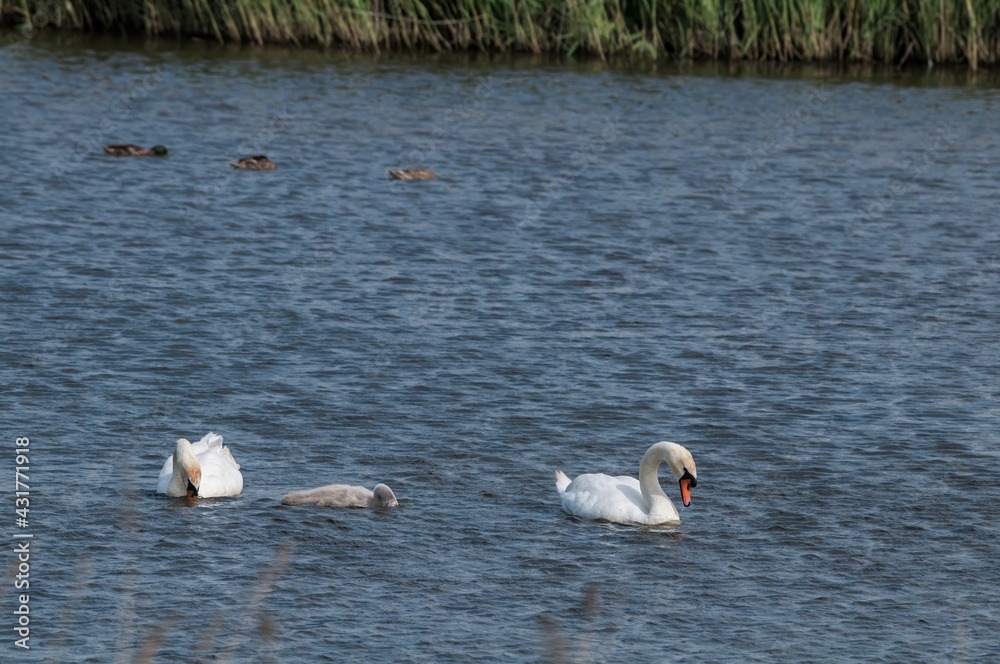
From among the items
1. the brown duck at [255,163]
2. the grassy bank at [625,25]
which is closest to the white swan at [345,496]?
the brown duck at [255,163]

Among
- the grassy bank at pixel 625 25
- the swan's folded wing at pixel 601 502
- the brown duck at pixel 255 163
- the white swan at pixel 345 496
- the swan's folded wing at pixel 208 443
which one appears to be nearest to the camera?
the white swan at pixel 345 496

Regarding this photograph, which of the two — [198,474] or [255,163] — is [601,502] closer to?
[198,474]

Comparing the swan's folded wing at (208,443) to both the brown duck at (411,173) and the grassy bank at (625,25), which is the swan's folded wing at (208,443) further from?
the grassy bank at (625,25)

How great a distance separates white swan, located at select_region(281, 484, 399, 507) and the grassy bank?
21319mm

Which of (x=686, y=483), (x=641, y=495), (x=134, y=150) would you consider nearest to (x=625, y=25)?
(x=134, y=150)

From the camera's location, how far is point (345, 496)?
1061cm

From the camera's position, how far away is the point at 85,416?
12.4 m

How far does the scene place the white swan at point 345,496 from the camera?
418 inches

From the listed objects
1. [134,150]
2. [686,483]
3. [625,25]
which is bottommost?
[686,483]

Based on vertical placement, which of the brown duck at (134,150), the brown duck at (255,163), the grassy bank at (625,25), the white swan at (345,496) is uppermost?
the grassy bank at (625,25)

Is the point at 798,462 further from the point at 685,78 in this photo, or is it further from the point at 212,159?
the point at 685,78

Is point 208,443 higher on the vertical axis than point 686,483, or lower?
higher

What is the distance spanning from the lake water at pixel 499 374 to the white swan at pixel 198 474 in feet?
0.51

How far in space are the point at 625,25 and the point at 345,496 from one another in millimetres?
22570
